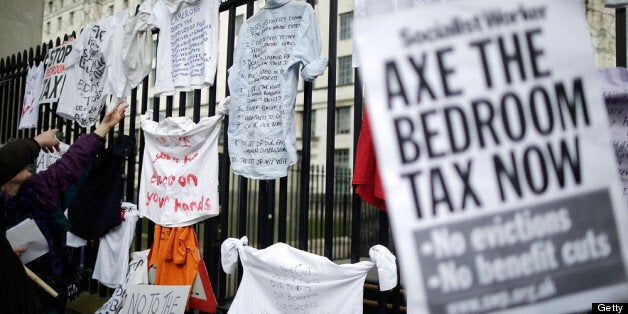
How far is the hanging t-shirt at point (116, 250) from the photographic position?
4.12m

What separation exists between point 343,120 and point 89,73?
19.7 metres

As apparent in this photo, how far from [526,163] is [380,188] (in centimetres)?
118

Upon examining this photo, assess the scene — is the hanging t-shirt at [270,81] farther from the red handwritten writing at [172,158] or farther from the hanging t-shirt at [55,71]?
the hanging t-shirt at [55,71]

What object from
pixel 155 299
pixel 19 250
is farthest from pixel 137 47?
pixel 155 299

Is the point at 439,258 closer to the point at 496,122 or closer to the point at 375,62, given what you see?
the point at 496,122

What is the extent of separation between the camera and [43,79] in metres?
A: 5.22

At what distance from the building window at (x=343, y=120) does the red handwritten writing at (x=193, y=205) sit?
1980 cm

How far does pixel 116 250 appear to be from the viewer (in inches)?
164

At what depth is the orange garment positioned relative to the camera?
3.50 m

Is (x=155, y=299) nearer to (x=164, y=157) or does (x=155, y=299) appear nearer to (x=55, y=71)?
(x=164, y=157)

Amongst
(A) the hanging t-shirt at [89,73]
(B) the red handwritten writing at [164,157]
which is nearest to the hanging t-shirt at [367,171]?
(B) the red handwritten writing at [164,157]

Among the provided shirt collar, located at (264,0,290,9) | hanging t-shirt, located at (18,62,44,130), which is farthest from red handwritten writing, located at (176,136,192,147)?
hanging t-shirt, located at (18,62,44,130)

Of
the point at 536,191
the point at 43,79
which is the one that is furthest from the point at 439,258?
the point at 43,79

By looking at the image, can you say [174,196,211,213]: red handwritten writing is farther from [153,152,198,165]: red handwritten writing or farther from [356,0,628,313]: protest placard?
[356,0,628,313]: protest placard
